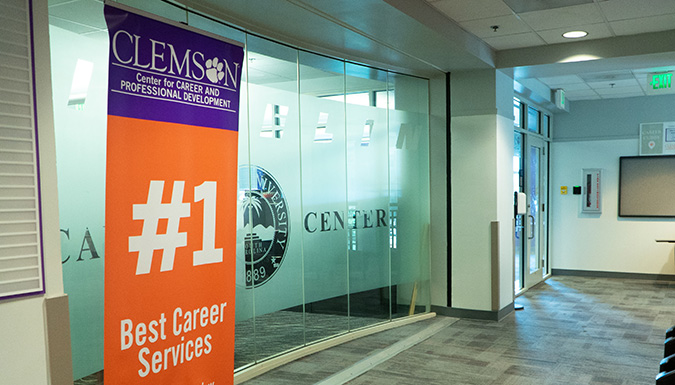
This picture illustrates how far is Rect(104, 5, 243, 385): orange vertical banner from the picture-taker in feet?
9.48

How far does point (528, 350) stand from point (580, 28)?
3.36 meters

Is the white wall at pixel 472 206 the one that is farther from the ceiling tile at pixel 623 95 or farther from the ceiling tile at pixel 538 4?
the ceiling tile at pixel 623 95

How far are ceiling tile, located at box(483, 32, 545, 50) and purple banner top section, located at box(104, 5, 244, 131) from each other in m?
3.72

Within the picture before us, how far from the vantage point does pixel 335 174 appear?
19.5 ft

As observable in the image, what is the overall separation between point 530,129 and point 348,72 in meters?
4.69

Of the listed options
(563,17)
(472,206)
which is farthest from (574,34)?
(472,206)

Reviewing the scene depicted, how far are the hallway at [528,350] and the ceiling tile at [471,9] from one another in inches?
128

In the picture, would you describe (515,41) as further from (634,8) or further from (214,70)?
(214,70)

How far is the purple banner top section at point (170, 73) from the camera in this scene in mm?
2904

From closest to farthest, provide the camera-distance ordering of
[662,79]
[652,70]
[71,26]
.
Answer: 1. [71,26]
2. [662,79]
3. [652,70]

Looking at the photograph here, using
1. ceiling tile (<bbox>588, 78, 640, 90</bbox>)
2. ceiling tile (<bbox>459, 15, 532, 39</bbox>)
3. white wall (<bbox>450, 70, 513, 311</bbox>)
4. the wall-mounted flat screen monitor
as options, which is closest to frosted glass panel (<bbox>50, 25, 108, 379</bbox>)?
ceiling tile (<bbox>459, 15, 532, 39</bbox>)

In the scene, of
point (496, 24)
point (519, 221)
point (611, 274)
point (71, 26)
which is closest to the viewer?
point (71, 26)

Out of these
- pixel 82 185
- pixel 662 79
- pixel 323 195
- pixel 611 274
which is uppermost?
pixel 662 79

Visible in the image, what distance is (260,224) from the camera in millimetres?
5035
